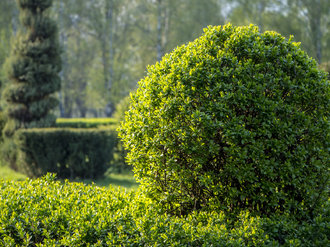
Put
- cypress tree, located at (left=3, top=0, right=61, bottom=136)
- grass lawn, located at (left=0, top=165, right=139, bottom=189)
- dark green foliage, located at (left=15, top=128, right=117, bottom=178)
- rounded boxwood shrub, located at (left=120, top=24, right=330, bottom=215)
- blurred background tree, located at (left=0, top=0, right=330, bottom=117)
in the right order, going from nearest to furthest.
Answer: rounded boxwood shrub, located at (left=120, top=24, right=330, bottom=215)
dark green foliage, located at (left=15, top=128, right=117, bottom=178)
grass lawn, located at (left=0, top=165, right=139, bottom=189)
cypress tree, located at (left=3, top=0, right=61, bottom=136)
blurred background tree, located at (left=0, top=0, right=330, bottom=117)

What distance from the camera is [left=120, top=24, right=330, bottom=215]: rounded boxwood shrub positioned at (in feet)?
12.2

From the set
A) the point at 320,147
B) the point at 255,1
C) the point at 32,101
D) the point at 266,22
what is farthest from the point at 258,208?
the point at 255,1

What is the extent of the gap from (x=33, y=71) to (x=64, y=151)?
438cm

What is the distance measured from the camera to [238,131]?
12.0 feet

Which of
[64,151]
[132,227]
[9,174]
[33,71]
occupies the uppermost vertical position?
[33,71]

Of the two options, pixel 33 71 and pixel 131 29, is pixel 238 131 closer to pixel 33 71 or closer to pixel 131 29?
pixel 33 71

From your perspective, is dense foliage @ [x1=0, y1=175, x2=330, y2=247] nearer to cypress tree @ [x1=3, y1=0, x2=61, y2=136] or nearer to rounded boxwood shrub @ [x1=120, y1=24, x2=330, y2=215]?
rounded boxwood shrub @ [x1=120, y1=24, x2=330, y2=215]

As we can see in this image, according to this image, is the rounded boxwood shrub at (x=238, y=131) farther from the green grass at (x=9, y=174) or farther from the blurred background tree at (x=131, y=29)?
the blurred background tree at (x=131, y=29)

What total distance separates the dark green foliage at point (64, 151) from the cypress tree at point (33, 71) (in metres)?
2.70

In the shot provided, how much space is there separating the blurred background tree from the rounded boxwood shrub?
21.6 m

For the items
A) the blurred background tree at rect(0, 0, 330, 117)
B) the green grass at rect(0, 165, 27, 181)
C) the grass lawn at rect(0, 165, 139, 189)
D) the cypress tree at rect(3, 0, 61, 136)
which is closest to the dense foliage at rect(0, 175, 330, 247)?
the grass lawn at rect(0, 165, 139, 189)

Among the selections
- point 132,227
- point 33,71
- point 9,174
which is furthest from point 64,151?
point 132,227

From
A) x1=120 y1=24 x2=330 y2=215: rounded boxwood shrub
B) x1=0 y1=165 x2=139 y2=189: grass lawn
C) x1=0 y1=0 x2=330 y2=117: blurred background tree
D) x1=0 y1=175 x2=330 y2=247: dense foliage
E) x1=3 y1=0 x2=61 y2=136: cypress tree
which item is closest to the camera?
x1=0 y1=175 x2=330 y2=247: dense foliage

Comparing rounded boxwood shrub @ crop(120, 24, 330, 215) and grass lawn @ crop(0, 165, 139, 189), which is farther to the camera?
grass lawn @ crop(0, 165, 139, 189)
